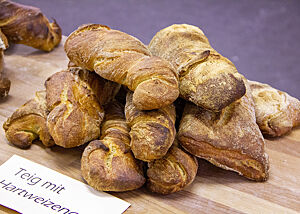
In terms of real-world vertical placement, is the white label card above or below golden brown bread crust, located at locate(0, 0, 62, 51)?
below

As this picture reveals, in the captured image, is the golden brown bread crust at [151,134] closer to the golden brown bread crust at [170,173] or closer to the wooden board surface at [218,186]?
the golden brown bread crust at [170,173]

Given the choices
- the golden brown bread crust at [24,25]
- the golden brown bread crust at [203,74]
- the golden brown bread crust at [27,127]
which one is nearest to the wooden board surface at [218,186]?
the golden brown bread crust at [27,127]

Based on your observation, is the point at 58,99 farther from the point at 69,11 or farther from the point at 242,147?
the point at 69,11

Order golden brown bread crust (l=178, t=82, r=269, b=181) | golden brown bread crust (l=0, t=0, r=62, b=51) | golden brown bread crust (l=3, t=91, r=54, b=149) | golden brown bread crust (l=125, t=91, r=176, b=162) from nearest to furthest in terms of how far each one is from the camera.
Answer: golden brown bread crust (l=125, t=91, r=176, b=162), golden brown bread crust (l=178, t=82, r=269, b=181), golden brown bread crust (l=3, t=91, r=54, b=149), golden brown bread crust (l=0, t=0, r=62, b=51)

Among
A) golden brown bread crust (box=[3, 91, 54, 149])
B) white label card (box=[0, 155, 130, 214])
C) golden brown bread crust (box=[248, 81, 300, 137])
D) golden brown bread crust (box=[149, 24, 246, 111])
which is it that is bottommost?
white label card (box=[0, 155, 130, 214])

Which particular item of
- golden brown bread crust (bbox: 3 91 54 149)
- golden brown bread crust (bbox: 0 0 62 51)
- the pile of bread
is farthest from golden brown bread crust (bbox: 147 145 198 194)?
golden brown bread crust (bbox: 0 0 62 51)

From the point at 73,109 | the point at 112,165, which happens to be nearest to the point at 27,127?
the point at 73,109

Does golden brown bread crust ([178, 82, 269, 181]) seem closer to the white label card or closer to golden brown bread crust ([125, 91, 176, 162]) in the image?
golden brown bread crust ([125, 91, 176, 162])
